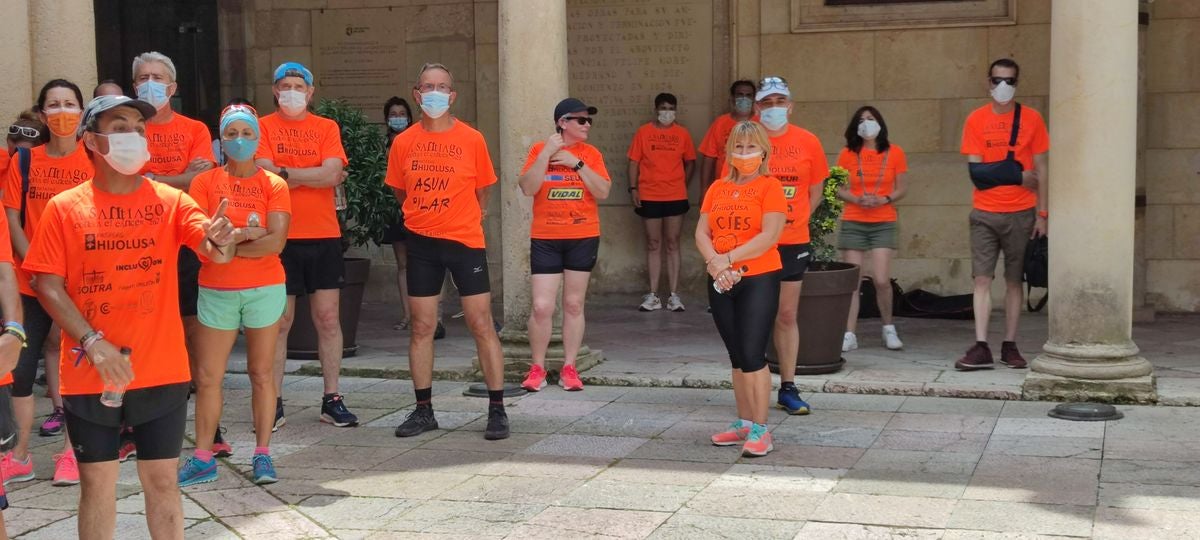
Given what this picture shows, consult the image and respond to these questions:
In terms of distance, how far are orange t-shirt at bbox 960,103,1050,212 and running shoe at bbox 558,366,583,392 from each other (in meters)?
2.76

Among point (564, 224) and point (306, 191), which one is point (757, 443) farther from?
point (306, 191)

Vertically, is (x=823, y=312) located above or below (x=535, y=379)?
above

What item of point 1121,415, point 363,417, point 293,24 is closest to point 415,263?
point 363,417

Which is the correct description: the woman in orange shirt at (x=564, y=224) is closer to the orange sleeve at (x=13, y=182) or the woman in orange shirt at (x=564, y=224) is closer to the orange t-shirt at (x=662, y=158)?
the orange sleeve at (x=13, y=182)

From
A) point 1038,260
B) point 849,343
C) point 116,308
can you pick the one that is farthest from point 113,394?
point 849,343

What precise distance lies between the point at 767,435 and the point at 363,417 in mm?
2441

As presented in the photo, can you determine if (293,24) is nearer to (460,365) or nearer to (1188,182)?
(460,365)

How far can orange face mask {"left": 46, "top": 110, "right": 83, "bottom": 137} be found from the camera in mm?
6562

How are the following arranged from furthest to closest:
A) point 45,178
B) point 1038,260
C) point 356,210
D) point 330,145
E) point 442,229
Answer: point 356,210, point 1038,260, point 330,145, point 442,229, point 45,178

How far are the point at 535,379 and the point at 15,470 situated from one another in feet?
10.6

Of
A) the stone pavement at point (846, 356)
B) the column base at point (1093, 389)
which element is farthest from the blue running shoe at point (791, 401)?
the column base at point (1093, 389)

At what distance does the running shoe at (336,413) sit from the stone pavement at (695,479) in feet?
0.24

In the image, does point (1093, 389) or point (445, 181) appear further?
point (1093, 389)

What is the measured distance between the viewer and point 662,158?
12.3 m
